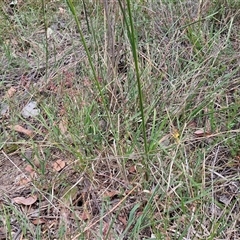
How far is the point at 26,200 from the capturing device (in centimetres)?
155

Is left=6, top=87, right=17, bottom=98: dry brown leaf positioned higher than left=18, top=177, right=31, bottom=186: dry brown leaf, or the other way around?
left=6, top=87, right=17, bottom=98: dry brown leaf

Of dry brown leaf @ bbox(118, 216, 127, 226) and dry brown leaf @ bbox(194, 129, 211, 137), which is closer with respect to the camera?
dry brown leaf @ bbox(118, 216, 127, 226)

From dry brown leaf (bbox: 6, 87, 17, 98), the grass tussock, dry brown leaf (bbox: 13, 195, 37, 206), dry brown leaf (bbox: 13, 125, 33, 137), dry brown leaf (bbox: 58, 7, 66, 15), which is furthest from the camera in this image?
dry brown leaf (bbox: 58, 7, 66, 15)

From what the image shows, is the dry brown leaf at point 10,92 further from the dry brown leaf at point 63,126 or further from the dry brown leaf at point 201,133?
the dry brown leaf at point 201,133

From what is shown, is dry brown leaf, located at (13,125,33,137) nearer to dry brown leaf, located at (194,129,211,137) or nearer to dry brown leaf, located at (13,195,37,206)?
dry brown leaf, located at (13,195,37,206)

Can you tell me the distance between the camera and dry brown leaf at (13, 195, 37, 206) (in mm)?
1537

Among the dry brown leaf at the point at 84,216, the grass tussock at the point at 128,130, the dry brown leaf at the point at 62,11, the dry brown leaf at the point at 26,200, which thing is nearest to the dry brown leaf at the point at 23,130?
the grass tussock at the point at 128,130

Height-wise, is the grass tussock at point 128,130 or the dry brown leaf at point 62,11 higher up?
the dry brown leaf at point 62,11

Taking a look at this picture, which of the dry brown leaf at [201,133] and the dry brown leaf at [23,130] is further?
the dry brown leaf at [23,130]

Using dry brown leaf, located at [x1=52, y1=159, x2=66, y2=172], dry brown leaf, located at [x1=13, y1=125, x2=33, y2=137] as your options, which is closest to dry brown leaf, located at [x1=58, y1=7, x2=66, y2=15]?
dry brown leaf, located at [x1=13, y1=125, x2=33, y2=137]

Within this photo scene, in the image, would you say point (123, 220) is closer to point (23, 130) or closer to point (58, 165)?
point (58, 165)

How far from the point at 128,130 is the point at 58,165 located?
32 centimetres

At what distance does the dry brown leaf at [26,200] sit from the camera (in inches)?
60.5

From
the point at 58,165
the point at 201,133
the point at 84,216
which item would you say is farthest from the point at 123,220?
the point at 201,133
